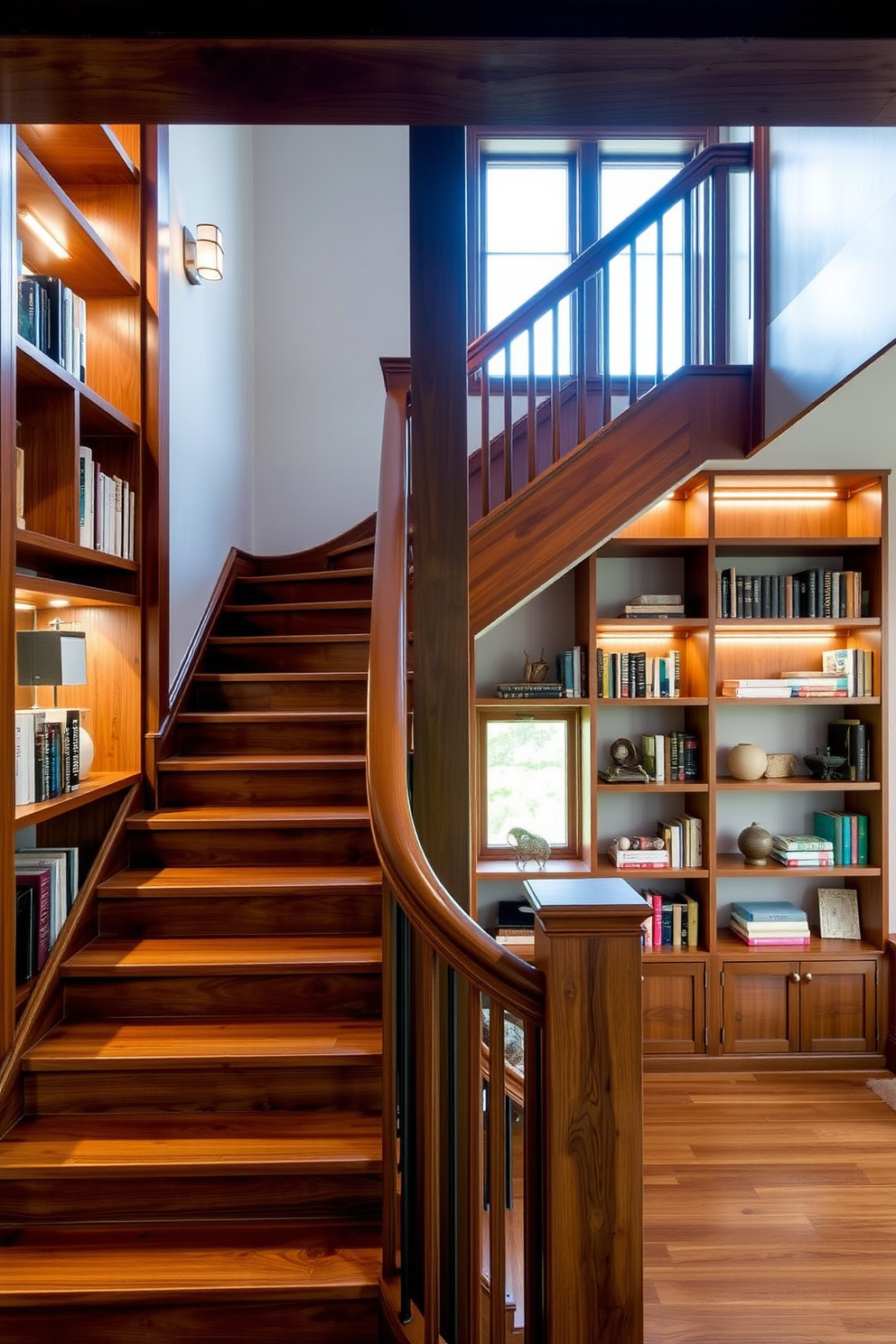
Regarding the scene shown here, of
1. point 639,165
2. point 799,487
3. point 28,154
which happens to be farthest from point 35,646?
point 639,165

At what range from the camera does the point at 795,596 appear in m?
4.18

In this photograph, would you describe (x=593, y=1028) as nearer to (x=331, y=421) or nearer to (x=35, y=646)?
(x=35, y=646)

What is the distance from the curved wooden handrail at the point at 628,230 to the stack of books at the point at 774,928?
2.87 metres

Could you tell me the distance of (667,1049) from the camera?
398 cm

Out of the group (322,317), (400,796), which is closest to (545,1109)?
(400,796)

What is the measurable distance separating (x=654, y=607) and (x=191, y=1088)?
9.66ft

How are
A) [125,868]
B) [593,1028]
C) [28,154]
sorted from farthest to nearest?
[125,868]
[28,154]
[593,1028]

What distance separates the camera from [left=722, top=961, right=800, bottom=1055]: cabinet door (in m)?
4.00

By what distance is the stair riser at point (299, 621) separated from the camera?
3789 millimetres

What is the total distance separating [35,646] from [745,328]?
147 inches

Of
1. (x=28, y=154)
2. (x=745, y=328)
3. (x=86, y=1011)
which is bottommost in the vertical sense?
(x=86, y=1011)

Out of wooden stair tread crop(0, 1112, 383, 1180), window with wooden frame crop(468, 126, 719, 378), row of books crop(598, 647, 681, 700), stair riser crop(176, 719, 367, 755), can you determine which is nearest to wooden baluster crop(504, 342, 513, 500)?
stair riser crop(176, 719, 367, 755)

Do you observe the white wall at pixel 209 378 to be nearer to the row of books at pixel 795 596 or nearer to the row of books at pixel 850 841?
the row of books at pixel 795 596

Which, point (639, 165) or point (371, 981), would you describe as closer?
point (371, 981)
